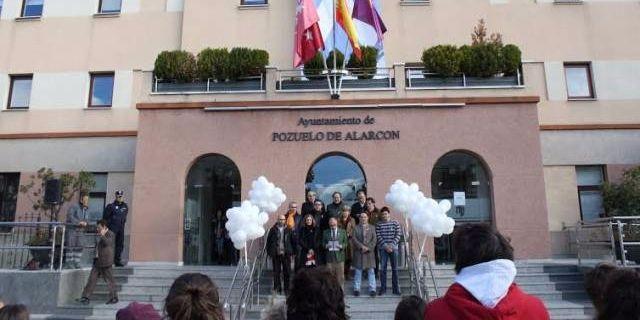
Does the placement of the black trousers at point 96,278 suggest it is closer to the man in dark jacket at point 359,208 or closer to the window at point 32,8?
the man in dark jacket at point 359,208

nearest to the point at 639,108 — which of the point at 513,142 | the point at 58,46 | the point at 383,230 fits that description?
the point at 513,142

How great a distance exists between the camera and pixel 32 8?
2091cm

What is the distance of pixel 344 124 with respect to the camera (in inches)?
583

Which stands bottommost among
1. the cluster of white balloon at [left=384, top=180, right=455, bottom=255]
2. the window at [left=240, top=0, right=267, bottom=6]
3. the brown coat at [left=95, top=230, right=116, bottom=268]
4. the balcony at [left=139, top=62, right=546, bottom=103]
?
the brown coat at [left=95, top=230, right=116, bottom=268]

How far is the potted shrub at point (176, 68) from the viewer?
15336mm

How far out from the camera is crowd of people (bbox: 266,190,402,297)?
10945mm

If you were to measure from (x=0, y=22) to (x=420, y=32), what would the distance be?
1619 centimetres

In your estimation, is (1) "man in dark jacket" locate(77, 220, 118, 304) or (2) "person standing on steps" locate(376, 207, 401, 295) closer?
(2) "person standing on steps" locate(376, 207, 401, 295)

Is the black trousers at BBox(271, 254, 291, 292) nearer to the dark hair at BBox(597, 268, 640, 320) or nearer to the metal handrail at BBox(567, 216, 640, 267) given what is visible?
the metal handrail at BBox(567, 216, 640, 267)

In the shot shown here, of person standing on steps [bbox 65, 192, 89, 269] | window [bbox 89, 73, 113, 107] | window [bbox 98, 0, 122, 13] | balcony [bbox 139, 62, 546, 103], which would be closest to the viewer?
person standing on steps [bbox 65, 192, 89, 269]

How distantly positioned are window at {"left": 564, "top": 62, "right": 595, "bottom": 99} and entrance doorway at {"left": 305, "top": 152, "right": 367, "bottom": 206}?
8874 mm

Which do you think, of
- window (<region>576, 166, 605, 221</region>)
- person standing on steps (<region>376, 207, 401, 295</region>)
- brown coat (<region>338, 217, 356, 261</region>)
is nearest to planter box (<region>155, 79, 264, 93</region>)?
brown coat (<region>338, 217, 356, 261</region>)

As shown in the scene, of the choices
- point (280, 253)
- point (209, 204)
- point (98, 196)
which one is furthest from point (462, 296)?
point (98, 196)

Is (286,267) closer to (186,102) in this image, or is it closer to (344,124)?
(344,124)
